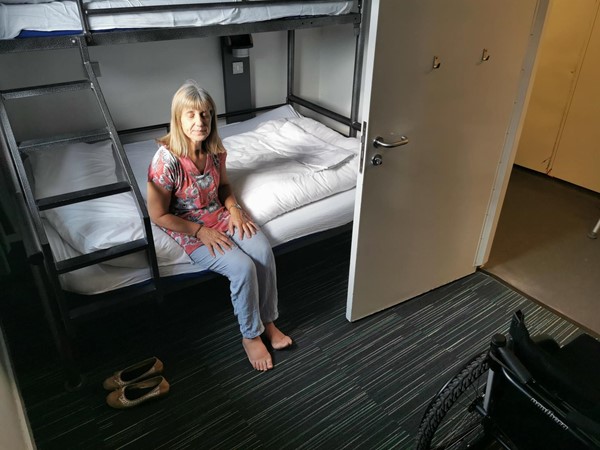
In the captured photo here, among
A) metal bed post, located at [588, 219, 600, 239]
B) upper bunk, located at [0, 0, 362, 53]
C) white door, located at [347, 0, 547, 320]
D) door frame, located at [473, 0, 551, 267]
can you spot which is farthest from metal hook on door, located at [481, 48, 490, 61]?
metal bed post, located at [588, 219, 600, 239]

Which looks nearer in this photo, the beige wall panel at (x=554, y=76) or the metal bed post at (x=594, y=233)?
the metal bed post at (x=594, y=233)

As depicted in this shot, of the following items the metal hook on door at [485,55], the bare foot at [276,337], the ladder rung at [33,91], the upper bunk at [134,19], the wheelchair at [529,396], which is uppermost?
the upper bunk at [134,19]

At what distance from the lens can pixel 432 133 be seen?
2006 mm

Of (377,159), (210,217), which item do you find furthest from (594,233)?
(210,217)

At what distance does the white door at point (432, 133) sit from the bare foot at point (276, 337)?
0.34 metres

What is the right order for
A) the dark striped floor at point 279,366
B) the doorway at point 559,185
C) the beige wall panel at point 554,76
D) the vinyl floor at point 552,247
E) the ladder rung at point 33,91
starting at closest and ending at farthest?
1. the dark striped floor at point 279,366
2. the ladder rung at point 33,91
3. the vinyl floor at point 552,247
4. the doorway at point 559,185
5. the beige wall panel at point 554,76

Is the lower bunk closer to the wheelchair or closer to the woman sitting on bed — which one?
the woman sitting on bed

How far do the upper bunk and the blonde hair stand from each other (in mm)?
382

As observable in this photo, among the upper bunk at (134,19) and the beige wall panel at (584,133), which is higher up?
the upper bunk at (134,19)

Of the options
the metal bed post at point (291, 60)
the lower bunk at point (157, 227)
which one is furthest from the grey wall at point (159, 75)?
the lower bunk at point (157, 227)

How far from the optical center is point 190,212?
6.89 feet

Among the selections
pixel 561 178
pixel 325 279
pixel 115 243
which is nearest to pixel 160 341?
pixel 115 243

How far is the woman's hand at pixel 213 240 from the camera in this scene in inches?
80.0

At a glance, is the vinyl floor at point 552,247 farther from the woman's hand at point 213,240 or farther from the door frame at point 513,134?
the woman's hand at point 213,240
